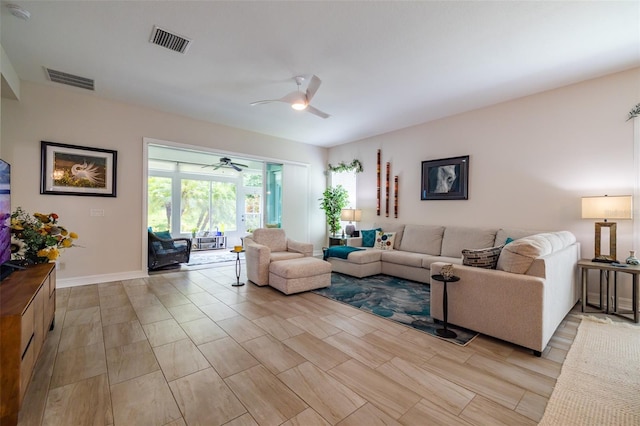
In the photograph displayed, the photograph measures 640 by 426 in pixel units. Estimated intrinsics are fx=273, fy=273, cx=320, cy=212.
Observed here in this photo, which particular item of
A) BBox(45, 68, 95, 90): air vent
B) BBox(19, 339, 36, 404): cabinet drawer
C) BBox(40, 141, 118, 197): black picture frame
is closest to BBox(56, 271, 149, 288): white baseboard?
BBox(40, 141, 118, 197): black picture frame

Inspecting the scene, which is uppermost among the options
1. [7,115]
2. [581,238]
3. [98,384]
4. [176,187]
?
[7,115]

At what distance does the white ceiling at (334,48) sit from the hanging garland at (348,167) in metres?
2.32

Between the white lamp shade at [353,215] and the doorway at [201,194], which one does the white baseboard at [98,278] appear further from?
the white lamp shade at [353,215]

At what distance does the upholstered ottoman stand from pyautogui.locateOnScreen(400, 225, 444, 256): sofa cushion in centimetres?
195

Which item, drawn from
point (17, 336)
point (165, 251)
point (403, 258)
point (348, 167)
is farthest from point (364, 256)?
point (17, 336)

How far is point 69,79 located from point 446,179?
6.12m

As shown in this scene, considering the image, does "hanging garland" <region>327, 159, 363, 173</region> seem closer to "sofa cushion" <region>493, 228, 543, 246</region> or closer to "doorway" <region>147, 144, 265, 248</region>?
"doorway" <region>147, 144, 265, 248</region>

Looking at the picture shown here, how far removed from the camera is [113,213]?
4.55 metres

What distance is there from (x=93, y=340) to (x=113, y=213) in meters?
2.73

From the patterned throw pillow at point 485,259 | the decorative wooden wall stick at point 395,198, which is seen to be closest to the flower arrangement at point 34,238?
the patterned throw pillow at point 485,259

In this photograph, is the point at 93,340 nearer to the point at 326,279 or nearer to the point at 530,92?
the point at 326,279

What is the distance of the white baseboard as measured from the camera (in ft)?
13.5

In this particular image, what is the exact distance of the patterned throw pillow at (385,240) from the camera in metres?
5.41

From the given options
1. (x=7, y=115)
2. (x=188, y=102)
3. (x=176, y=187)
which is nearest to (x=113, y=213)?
(x=7, y=115)
